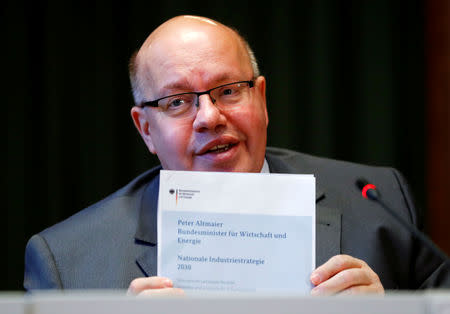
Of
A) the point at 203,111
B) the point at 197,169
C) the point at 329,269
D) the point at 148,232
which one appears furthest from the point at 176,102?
the point at 329,269

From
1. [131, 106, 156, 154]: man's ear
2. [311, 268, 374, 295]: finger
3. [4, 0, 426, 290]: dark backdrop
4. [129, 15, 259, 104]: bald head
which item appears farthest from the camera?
[4, 0, 426, 290]: dark backdrop

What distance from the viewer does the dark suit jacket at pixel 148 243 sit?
1.59 metres

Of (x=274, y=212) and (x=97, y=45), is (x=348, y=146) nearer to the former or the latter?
(x=97, y=45)

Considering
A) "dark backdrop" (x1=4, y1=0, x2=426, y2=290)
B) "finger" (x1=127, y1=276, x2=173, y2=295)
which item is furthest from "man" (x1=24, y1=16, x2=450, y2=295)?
"dark backdrop" (x1=4, y1=0, x2=426, y2=290)

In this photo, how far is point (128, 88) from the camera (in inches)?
117

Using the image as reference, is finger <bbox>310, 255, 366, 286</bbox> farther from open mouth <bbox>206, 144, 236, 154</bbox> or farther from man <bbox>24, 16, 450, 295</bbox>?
open mouth <bbox>206, 144, 236, 154</bbox>

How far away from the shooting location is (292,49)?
299 centimetres

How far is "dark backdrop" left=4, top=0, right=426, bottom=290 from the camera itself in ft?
9.77

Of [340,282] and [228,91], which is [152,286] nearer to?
[340,282]

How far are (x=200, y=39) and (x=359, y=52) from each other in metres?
1.59

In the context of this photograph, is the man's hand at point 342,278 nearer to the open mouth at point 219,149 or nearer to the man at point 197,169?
the man at point 197,169

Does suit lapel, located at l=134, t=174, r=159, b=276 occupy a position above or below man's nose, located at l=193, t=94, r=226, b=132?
below

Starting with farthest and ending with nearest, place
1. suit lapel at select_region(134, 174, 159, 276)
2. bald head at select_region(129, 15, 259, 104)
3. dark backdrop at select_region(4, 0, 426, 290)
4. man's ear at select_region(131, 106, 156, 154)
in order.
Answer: dark backdrop at select_region(4, 0, 426, 290)
man's ear at select_region(131, 106, 156, 154)
bald head at select_region(129, 15, 259, 104)
suit lapel at select_region(134, 174, 159, 276)

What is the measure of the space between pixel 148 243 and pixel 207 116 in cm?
43
